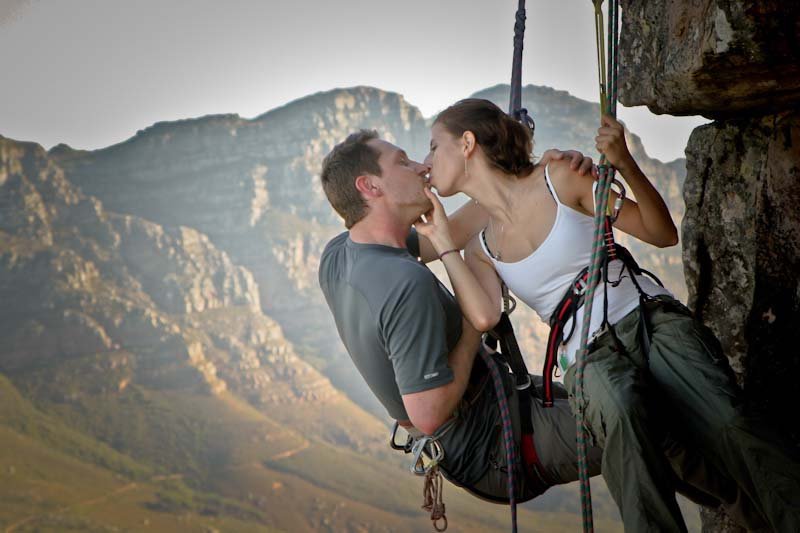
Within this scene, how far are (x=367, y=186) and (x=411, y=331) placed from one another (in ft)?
2.11

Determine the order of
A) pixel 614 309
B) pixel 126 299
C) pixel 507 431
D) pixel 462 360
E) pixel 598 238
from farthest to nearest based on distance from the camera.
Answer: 1. pixel 126 299
2. pixel 507 431
3. pixel 462 360
4. pixel 614 309
5. pixel 598 238

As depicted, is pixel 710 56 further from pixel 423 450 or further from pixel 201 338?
pixel 201 338

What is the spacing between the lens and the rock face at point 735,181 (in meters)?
2.53

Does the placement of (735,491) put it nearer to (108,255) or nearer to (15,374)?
(15,374)

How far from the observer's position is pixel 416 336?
2363mm

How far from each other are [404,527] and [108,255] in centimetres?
3059

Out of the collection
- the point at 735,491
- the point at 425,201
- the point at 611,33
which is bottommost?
the point at 735,491

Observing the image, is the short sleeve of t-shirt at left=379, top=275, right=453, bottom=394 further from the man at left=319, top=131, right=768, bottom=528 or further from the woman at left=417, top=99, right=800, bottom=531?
the woman at left=417, top=99, right=800, bottom=531

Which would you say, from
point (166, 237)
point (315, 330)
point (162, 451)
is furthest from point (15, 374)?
point (315, 330)

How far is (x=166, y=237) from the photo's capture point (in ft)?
198

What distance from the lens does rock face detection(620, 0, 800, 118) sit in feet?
7.34

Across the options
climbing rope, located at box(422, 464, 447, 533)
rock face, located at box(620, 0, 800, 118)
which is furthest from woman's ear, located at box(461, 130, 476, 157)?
climbing rope, located at box(422, 464, 447, 533)

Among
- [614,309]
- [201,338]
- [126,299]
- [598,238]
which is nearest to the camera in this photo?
[598,238]

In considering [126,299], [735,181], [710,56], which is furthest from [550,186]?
[126,299]
